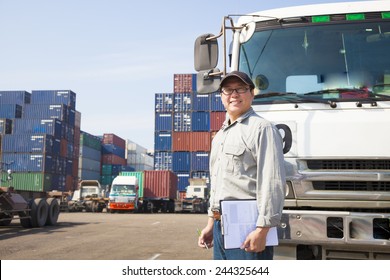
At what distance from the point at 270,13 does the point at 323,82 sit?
1060 mm

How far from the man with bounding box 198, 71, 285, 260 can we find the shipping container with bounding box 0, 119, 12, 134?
40.6 metres

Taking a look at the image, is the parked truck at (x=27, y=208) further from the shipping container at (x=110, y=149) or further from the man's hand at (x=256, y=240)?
the shipping container at (x=110, y=149)

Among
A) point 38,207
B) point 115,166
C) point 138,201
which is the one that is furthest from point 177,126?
point 38,207

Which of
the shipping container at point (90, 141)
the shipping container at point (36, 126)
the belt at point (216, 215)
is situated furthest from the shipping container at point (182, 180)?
the belt at point (216, 215)

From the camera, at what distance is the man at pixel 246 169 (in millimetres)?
2311

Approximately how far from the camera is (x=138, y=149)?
74250 millimetres

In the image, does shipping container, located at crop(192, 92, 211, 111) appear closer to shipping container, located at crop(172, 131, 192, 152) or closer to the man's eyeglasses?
shipping container, located at crop(172, 131, 192, 152)

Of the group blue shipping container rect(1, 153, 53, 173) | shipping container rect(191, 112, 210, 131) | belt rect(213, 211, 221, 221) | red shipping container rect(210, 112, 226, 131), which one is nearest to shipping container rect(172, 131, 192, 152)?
shipping container rect(191, 112, 210, 131)

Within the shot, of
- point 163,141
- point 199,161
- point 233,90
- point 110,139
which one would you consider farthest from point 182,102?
point 233,90

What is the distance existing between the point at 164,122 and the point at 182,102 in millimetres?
2687

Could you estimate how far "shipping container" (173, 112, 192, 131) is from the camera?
39.5m

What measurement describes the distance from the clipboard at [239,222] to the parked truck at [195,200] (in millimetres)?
29296
